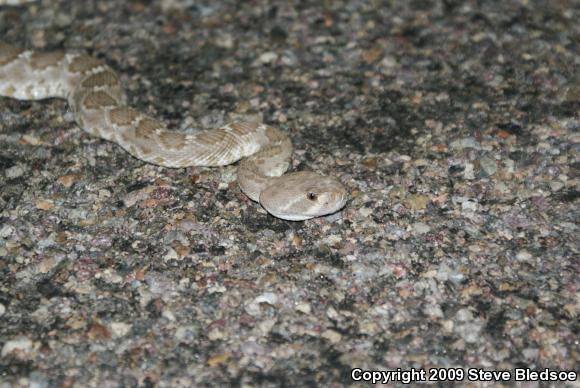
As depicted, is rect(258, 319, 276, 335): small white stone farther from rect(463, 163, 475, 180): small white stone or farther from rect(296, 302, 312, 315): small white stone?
rect(463, 163, 475, 180): small white stone

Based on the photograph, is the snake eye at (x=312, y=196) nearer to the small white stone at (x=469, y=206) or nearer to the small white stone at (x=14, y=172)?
the small white stone at (x=469, y=206)

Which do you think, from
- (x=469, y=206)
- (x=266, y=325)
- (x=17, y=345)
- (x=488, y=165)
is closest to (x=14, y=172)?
(x=17, y=345)

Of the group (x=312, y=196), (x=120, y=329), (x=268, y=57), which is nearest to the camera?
(x=120, y=329)

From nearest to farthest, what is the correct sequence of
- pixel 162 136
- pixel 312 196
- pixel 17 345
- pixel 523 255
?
1. pixel 17 345
2. pixel 523 255
3. pixel 312 196
4. pixel 162 136

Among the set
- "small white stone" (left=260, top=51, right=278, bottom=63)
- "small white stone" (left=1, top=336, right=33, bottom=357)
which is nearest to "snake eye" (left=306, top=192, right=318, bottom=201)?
"small white stone" (left=1, top=336, right=33, bottom=357)

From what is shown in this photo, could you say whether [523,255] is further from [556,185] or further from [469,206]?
[556,185]

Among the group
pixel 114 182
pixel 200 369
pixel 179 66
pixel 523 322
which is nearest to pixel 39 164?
pixel 114 182
